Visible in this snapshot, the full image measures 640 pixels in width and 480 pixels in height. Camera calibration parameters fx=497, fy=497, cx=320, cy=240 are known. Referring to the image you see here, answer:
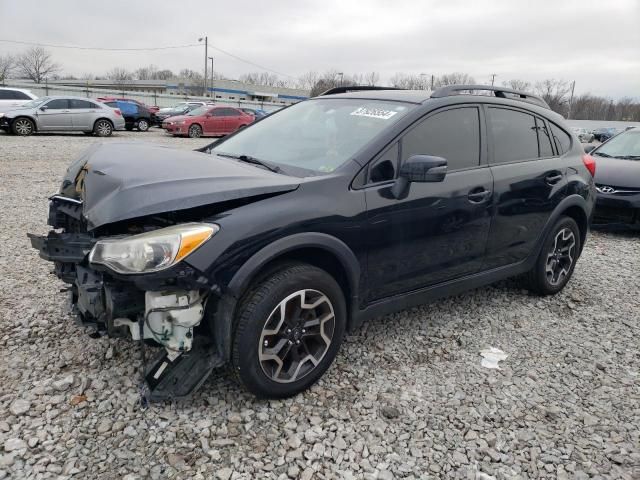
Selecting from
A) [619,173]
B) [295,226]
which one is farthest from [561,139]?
[619,173]

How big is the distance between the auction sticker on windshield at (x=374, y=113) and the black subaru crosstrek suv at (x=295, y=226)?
0.05 ft

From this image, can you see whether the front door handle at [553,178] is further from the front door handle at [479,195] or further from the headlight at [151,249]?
the headlight at [151,249]

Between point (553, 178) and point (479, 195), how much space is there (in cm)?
109

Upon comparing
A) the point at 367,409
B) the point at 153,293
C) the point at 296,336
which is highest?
the point at 153,293

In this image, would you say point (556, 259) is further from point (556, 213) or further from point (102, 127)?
point (102, 127)

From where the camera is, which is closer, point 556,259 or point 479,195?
point 479,195

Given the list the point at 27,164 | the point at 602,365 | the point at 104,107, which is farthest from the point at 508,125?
the point at 104,107

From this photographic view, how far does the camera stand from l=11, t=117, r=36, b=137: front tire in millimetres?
16734

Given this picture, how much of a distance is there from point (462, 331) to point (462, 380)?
0.71 meters

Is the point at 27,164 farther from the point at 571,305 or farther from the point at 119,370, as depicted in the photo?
the point at 571,305

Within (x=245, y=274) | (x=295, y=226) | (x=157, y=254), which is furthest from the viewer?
(x=295, y=226)

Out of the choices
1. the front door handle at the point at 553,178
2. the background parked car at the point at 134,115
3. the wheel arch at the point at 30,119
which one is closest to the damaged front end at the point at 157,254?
the front door handle at the point at 553,178

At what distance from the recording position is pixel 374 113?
11.2 feet

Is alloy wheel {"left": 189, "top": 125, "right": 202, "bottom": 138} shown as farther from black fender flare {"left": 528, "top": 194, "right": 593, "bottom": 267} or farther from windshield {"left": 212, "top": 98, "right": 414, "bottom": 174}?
black fender flare {"left": 528, "top": 194, "right": 593, "bottom": 267}
